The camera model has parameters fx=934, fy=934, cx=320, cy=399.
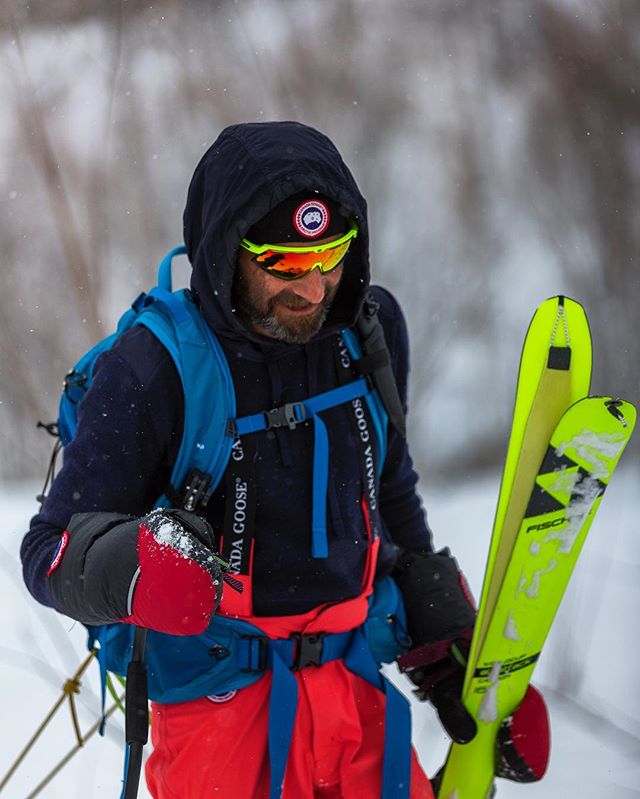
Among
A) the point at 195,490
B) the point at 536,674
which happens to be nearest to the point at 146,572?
the point at 195,490

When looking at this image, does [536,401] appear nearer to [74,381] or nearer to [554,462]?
[554,462]

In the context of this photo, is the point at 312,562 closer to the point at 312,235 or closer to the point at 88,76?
the point at 312,235

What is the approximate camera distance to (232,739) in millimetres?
1800

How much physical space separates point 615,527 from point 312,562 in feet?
11.6

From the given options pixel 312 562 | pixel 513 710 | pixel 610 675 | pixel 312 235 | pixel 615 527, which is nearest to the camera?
pixel 312 235

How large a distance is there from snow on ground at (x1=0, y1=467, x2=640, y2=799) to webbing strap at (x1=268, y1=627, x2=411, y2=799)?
1598 millimetres

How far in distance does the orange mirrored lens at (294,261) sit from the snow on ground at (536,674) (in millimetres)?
2164

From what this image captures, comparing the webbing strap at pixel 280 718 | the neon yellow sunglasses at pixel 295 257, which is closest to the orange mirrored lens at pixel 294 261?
the neon yellow sunglasses at pixel 295 257

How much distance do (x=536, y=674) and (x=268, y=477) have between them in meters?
2.97

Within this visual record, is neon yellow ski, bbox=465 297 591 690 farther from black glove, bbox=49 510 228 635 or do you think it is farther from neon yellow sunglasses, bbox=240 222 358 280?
black glove, bbox=49 510 228 635

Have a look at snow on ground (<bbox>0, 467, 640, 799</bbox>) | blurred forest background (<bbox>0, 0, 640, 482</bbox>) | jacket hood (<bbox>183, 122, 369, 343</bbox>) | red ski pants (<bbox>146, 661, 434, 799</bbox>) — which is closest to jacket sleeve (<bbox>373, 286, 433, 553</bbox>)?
jacket hood (<bbox>183, 122, 369, 343</bbox>)

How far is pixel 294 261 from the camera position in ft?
5.66

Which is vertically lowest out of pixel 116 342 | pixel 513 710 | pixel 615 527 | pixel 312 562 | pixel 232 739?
pixel 615 527

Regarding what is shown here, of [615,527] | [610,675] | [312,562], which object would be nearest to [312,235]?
[312,562]
